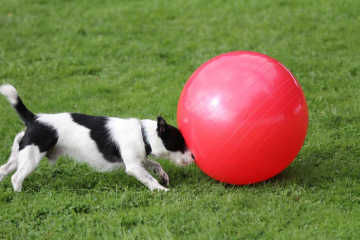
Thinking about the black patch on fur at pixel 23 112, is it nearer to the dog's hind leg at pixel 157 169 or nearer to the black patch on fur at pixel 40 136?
the black patch on fur at pixel 40 136

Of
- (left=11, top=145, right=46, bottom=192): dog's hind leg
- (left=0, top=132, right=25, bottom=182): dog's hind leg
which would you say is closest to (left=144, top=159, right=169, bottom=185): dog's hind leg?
(left=11, top=145, right=46, bottom=192): dog's hind leg

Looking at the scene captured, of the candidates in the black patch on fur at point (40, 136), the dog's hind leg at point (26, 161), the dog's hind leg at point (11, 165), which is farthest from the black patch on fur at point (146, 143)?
the dog's hind leg at point (11, 165)

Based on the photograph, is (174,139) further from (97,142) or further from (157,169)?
(97,142)

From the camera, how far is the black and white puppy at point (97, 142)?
5500 mm

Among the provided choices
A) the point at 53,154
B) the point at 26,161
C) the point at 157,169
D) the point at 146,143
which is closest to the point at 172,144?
the point at 146,143

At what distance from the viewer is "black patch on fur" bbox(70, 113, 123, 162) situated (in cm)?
566

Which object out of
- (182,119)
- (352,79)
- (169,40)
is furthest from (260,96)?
(169,40)

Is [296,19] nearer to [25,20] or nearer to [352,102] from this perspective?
[352,102]

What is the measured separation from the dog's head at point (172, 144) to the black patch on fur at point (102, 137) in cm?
52

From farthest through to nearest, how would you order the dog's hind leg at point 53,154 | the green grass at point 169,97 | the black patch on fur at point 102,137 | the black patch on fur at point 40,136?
the dog's hind leg at point 53,154 → the black patch on fur at point 102,137 → the black patch on fur at point 40,136 → the green grass at point 169,97

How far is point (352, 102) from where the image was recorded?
25.3 feet

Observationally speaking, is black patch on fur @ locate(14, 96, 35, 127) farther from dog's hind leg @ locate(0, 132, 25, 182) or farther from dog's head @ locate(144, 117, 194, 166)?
dog's head @ locate(144, 117, 194, 166)

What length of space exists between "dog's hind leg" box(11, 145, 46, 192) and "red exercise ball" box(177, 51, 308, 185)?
5.80ft

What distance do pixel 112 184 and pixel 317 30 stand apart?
6677 millimetres
